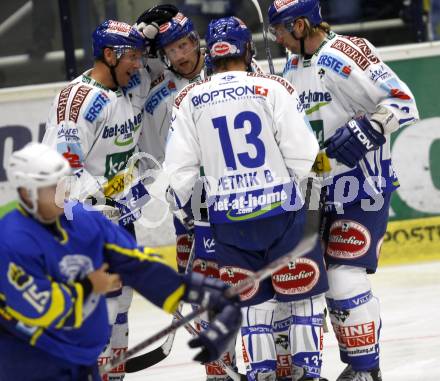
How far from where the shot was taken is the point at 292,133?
4.32 meters

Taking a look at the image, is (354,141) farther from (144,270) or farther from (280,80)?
(144,270)

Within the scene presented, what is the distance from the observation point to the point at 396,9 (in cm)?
720

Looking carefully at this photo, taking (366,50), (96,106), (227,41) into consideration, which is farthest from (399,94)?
(96,106)

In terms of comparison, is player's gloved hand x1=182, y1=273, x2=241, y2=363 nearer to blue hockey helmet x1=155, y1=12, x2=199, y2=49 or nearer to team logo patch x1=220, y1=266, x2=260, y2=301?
team logo patch x1=220, y1=266, x2=260, y2=301

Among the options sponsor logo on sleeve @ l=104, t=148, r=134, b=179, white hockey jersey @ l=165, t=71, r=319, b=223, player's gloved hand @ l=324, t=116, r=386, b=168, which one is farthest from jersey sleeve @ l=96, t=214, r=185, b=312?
sponsor logo on sleeve @ l=104, t=148, r=134, b=179

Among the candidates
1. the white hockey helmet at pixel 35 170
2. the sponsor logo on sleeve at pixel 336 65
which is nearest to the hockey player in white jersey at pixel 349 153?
the sponsor logo on sleeve at pixel 336 65

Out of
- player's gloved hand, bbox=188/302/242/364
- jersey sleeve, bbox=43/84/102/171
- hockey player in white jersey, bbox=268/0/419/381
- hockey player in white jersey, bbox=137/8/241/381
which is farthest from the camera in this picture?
hockey player in white jersey, bbox=137/8/241/381

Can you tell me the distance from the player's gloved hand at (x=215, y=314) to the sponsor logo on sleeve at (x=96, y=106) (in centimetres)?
141

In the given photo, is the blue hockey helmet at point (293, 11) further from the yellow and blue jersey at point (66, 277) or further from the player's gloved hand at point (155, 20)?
the yellow and blue jersey at point (66, 277)

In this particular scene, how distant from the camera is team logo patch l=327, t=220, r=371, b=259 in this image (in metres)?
4.69

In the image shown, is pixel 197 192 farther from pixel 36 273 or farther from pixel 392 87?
pixel 36 273

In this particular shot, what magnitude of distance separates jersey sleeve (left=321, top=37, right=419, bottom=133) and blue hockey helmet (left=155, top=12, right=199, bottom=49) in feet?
2.23

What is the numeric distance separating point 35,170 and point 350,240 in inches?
67.0

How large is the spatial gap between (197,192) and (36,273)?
1.64 metres
